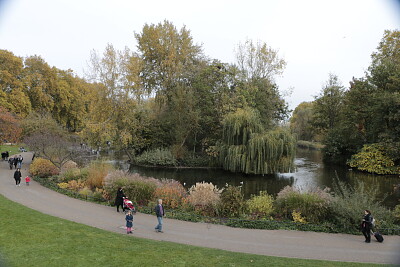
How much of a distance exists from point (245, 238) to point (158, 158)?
26.5 metres

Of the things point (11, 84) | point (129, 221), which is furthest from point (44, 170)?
point (11, 84)

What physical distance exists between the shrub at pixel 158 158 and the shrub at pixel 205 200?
21.2m

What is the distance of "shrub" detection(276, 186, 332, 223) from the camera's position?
44.8 feet

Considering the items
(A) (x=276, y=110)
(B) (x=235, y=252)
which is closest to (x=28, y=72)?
(A) (x=276, y=110)

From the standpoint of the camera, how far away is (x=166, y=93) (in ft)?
136

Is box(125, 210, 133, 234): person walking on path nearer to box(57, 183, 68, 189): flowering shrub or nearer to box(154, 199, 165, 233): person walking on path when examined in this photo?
box(154, 199, 165, 233): person walking on path

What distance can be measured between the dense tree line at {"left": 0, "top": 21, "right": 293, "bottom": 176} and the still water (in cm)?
320

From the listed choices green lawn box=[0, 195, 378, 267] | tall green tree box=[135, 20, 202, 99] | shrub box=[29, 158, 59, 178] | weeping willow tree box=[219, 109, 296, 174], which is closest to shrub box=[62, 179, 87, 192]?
shrub box=[29, 158, 59, 178]

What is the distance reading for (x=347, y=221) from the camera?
12.6 m

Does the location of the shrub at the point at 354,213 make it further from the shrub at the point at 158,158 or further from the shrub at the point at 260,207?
the shrub at the point at 158,158

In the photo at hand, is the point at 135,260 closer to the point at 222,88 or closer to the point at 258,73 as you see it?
the point at 222,88

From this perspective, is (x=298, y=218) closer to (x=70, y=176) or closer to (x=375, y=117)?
(x=70, y=176)

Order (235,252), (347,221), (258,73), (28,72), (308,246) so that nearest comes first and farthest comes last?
(235,252)
(308,246)
(347,221)
(258,73)
(28,72)

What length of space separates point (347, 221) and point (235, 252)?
20.4ft
